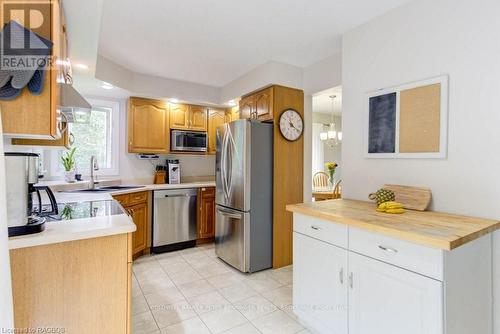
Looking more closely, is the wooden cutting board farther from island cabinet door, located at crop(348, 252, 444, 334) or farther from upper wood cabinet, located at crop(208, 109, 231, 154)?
upper wood cabinet, located at crop(208, 109, 231, 154)

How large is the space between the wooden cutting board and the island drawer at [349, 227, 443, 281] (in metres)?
0.57

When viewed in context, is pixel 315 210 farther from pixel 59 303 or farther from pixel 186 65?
pixel 186 65

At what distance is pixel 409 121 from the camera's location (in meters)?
1.85

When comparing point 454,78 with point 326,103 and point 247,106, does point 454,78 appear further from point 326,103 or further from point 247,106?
point 326,103

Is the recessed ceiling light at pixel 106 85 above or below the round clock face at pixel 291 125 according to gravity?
above

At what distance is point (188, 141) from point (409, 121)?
2.91 m

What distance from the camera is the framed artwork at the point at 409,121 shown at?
1.69 metres

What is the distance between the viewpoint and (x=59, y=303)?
1.20m

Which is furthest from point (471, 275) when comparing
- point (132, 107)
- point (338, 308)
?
point (132, 107)

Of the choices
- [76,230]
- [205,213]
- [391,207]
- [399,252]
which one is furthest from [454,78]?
[205,213]

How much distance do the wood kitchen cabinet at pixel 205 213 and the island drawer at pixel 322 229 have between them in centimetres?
207

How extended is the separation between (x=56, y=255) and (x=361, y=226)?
1566mm

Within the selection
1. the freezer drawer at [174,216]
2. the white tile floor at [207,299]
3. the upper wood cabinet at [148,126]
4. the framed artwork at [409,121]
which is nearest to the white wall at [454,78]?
the framed artwork at [409,121]

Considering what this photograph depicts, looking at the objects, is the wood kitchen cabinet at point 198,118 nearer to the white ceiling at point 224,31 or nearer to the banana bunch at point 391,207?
the white ceiling at point 224,31
